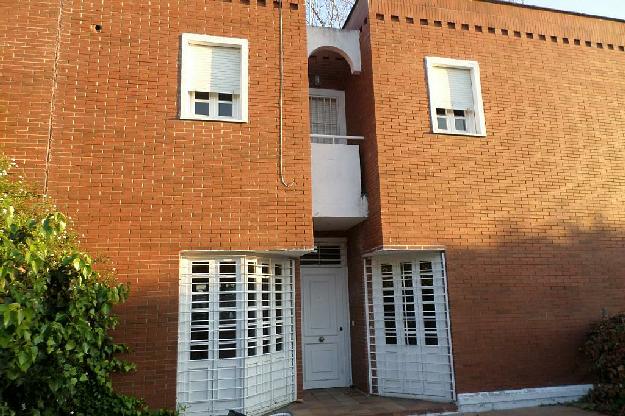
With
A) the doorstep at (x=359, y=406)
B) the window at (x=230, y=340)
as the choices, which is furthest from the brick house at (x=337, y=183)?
the doorstep at (x=359, y=406)

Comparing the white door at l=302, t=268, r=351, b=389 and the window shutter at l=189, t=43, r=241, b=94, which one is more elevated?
the window shutter at l=189, t=43, r=241, b=94

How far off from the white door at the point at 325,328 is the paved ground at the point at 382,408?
87 cm

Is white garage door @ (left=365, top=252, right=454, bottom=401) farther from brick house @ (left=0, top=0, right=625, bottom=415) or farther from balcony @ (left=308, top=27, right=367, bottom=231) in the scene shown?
balcony @ (left=308, top=27, right=367, bottom=231)

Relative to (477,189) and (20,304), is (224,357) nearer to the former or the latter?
(20,304)

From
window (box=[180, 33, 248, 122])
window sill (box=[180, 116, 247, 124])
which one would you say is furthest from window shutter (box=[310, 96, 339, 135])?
window sill (box=[180, 116, 247, 124])

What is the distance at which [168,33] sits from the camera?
7.67 meters

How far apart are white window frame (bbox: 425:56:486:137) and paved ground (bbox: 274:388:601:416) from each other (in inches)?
184

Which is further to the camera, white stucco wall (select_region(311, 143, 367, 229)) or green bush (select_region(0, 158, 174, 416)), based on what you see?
white stucco wall (select_region(311, 143, 367, 229))

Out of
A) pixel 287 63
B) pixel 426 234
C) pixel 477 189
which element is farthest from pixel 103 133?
pixel 477 189

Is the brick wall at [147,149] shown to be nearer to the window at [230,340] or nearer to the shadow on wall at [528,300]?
the window at [230,340]

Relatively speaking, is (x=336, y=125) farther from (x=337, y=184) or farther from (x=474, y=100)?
(x=474, y=100)

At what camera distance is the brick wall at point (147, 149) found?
6812 mm

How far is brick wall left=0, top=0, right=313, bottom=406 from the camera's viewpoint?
681 centimetres

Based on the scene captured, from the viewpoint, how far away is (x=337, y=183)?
27.6 feet
